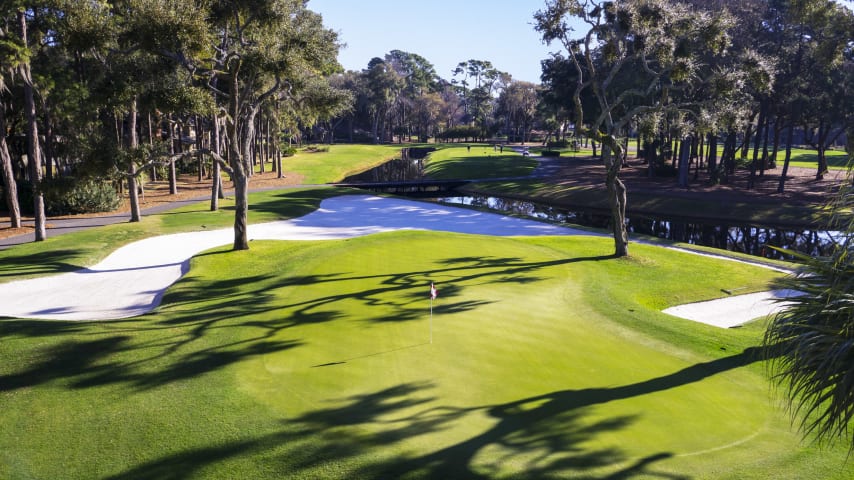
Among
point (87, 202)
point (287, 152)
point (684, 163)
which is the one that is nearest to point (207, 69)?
point (87, 202)

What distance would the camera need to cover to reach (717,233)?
135 feet

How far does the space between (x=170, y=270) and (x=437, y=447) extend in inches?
726

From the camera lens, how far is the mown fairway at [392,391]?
29.0 feet

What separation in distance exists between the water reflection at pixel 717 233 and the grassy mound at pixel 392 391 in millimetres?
22750

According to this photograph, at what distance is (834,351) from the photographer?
6027mm

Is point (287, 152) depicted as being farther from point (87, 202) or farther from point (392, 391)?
point (392, 391)

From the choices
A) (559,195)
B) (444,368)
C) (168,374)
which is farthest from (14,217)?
(559,195)

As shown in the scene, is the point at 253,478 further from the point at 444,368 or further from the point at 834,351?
the point at 834,351

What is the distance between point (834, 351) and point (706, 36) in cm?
2189

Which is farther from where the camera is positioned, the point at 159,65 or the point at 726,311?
the point at 159,65

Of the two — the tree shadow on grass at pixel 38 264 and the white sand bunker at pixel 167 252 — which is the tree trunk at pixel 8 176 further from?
the white sand bunker at pixel 167 252

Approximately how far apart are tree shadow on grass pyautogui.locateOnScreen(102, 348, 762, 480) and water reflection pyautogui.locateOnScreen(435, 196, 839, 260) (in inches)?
1094

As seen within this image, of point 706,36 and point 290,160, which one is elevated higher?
point 706,36

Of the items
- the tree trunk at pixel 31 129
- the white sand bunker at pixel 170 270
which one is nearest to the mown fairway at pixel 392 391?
the white sand bunker at pixel 170 270
